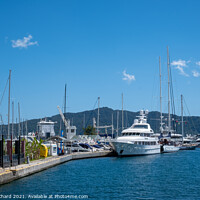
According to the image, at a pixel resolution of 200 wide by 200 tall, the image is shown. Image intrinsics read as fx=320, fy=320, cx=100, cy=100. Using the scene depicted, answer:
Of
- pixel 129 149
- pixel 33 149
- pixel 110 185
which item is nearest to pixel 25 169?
pixel 110 185

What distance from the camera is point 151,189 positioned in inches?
1084

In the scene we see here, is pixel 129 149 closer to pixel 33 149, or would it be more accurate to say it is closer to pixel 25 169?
pixel 33 149

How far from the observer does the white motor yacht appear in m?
58.4

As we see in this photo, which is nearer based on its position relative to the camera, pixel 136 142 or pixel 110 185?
pixel 110 185

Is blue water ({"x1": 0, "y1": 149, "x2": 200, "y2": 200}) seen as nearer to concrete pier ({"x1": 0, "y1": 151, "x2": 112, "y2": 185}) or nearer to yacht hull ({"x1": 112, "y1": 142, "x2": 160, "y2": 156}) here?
concrete pier ({"x1": 0, "y1": 151, "x2": 112, "y2": 185})

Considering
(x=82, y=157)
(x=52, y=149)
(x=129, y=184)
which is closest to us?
(x=129, y=184)

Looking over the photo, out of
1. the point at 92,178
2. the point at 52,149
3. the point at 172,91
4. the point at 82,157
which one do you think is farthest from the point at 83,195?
the point at 172,91

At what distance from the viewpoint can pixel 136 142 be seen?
60.8 metres

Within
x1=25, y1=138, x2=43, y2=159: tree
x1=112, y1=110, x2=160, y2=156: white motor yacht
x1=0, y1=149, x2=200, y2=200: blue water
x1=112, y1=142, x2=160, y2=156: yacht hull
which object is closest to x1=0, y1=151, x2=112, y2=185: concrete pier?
x1=0, y1=149, x2=200, y2=200: blue water

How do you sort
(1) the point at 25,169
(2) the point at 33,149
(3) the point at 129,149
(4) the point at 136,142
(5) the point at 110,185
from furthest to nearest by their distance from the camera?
1. (4) the point at 136,142
2. (3) the point at 129,149
3. (2) the point at 33,149
4. (1) the point at 25,169
5. (5) the point at 110,185

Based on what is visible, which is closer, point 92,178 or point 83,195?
point 83,195

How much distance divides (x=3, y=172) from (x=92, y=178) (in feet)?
32.3

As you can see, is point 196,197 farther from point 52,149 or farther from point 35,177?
point 52,149

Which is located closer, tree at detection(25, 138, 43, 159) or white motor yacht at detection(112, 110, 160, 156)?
tree at detection(25, 138, 43, 159)
